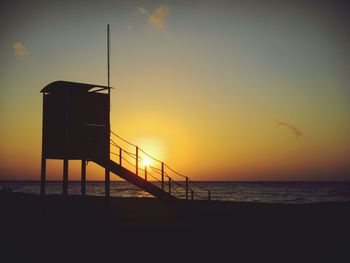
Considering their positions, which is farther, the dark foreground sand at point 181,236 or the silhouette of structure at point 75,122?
the silhouette of structure at point 75,122

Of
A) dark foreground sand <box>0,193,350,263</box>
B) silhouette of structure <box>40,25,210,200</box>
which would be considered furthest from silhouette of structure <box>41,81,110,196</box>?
dark foreground sand <box>0,193,350,263</box>

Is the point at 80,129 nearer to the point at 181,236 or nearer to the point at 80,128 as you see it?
the point at 80,128

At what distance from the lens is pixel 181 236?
637 inches

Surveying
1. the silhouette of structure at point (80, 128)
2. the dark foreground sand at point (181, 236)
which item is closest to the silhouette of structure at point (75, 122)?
the silhouette of structure at point (80, 128)

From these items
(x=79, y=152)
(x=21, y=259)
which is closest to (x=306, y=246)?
(x=21, y=259)

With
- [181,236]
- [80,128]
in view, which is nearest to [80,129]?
[80,128]

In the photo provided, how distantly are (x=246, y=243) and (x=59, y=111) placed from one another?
1124 centimetres

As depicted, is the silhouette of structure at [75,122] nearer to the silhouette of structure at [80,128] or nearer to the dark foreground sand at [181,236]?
the silhouette of structure at [80,128]

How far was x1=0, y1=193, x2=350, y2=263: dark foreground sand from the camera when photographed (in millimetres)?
12969

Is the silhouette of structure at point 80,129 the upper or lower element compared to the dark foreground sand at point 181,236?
upper

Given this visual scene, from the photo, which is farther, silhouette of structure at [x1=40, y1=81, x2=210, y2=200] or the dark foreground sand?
silhouette of structure at [x1=40, y1=81, x2=210, y2=200]

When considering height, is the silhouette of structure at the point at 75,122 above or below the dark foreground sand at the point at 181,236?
above

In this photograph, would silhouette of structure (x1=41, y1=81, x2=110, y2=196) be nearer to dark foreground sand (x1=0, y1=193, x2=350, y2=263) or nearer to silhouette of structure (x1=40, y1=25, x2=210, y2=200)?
silhouette of structure (x1=40, y1=25, x2=210, y2=200)

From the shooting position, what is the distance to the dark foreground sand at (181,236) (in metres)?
13.0
